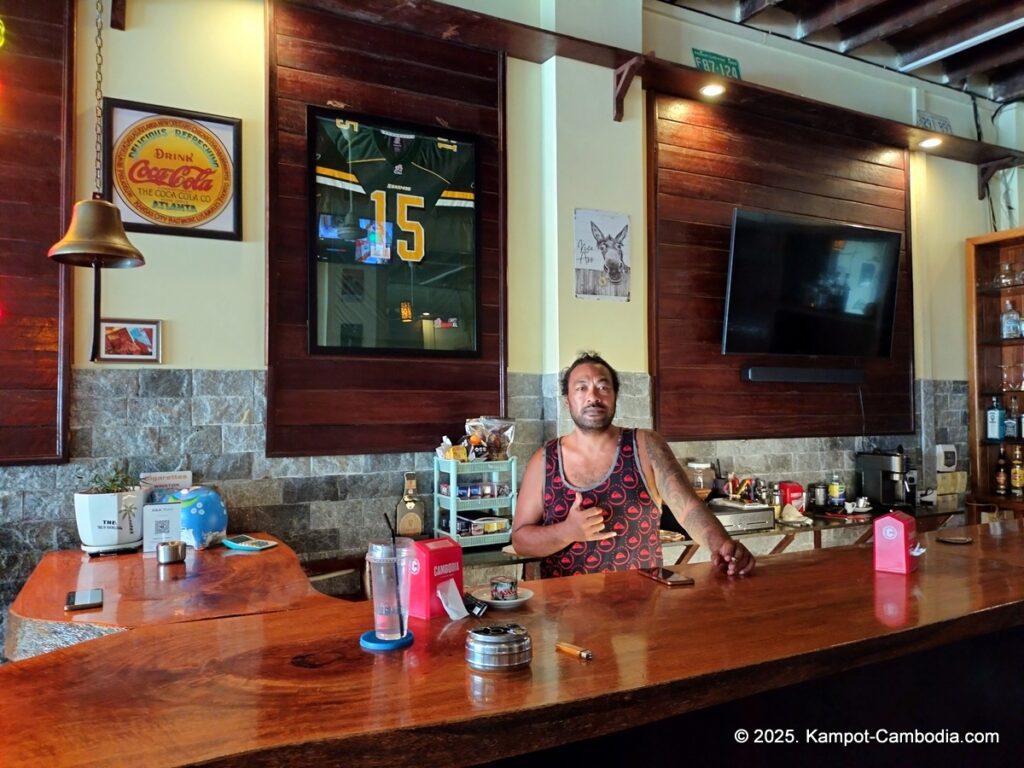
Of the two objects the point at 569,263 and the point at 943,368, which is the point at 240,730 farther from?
the point at 943,368

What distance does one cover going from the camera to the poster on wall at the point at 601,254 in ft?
11.9

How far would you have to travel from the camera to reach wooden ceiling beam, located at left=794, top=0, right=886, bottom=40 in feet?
13.1

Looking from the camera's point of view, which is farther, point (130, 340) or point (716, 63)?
point (716, 63)

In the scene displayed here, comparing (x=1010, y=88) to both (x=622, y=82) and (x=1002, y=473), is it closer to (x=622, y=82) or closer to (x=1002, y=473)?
(x=1002, y=473)

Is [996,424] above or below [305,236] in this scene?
below

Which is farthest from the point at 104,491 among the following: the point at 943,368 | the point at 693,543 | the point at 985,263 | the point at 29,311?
the point at 985,263

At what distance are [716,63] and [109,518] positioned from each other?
3892 mm

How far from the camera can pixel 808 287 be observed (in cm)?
434

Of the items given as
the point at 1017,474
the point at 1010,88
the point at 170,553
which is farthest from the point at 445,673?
the point at 1010,88

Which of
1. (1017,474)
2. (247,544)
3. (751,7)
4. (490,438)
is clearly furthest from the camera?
(1017,474)

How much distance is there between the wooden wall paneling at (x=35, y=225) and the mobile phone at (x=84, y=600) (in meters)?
0.97

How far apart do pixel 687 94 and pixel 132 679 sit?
3954mm

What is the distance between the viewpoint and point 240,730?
36.3 inches

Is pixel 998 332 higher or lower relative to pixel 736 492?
higher
